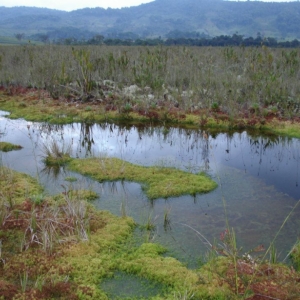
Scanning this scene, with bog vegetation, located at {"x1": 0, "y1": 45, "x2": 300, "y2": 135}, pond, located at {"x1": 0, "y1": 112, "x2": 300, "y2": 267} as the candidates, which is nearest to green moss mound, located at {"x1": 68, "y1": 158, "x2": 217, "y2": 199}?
pond, located at {"x1": 0, "y1": 112, "x2": 300, "y2": 267}

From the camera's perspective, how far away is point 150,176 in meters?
7.90

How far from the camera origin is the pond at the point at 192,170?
581 centimetres

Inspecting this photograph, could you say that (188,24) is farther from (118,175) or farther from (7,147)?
(118,175)

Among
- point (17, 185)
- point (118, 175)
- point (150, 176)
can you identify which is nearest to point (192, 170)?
point (150, 176)

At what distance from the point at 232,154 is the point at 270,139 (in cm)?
168

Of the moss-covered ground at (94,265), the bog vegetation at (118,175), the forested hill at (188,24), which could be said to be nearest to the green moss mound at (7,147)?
the bog vegetation at (118,175)

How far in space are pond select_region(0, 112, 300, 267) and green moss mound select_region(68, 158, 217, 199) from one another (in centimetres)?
17

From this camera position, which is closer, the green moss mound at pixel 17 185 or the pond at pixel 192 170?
the pond at pixel 192 170

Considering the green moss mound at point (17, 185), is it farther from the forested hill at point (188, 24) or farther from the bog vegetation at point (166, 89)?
the forested hill at point (188, 24)

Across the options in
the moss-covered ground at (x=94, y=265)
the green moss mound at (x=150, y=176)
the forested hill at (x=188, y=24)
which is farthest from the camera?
the forested hill at (x=188, y=24)

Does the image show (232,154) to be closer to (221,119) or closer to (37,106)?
(221,119)

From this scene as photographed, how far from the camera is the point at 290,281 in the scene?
432 cm

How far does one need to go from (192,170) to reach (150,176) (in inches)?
38.7

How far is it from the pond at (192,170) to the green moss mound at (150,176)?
174 millimetres
